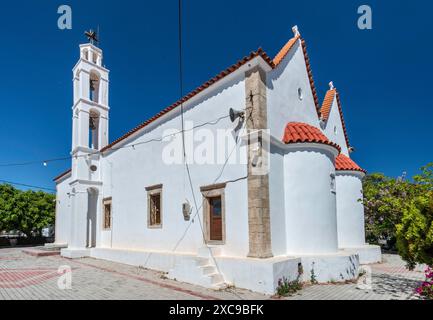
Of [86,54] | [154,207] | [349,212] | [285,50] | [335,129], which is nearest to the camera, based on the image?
[285,50]

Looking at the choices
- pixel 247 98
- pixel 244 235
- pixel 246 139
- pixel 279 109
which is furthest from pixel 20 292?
pixel 279 109

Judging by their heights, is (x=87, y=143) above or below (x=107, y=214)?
above

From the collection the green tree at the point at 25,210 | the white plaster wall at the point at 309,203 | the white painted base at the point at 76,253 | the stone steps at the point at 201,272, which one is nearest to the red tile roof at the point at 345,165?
the white plaster wall at the point at 309,203

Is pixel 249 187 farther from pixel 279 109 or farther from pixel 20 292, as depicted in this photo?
pixel 20 292

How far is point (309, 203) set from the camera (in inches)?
384

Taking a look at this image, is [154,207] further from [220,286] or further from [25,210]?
[25,210]

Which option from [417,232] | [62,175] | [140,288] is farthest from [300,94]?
[62,175]

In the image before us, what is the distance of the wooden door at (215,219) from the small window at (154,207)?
10.1ft

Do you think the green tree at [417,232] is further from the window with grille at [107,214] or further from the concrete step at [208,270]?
the window with grille at [107,214]

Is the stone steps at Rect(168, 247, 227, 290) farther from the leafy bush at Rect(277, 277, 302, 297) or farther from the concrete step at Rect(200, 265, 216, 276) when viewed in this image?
the leafy bush at Rect(277, 277, 302, 297)

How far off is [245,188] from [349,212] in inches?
278

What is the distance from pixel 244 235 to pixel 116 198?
8.75 metres

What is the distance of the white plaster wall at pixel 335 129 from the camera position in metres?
15.5

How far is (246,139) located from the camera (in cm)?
948
